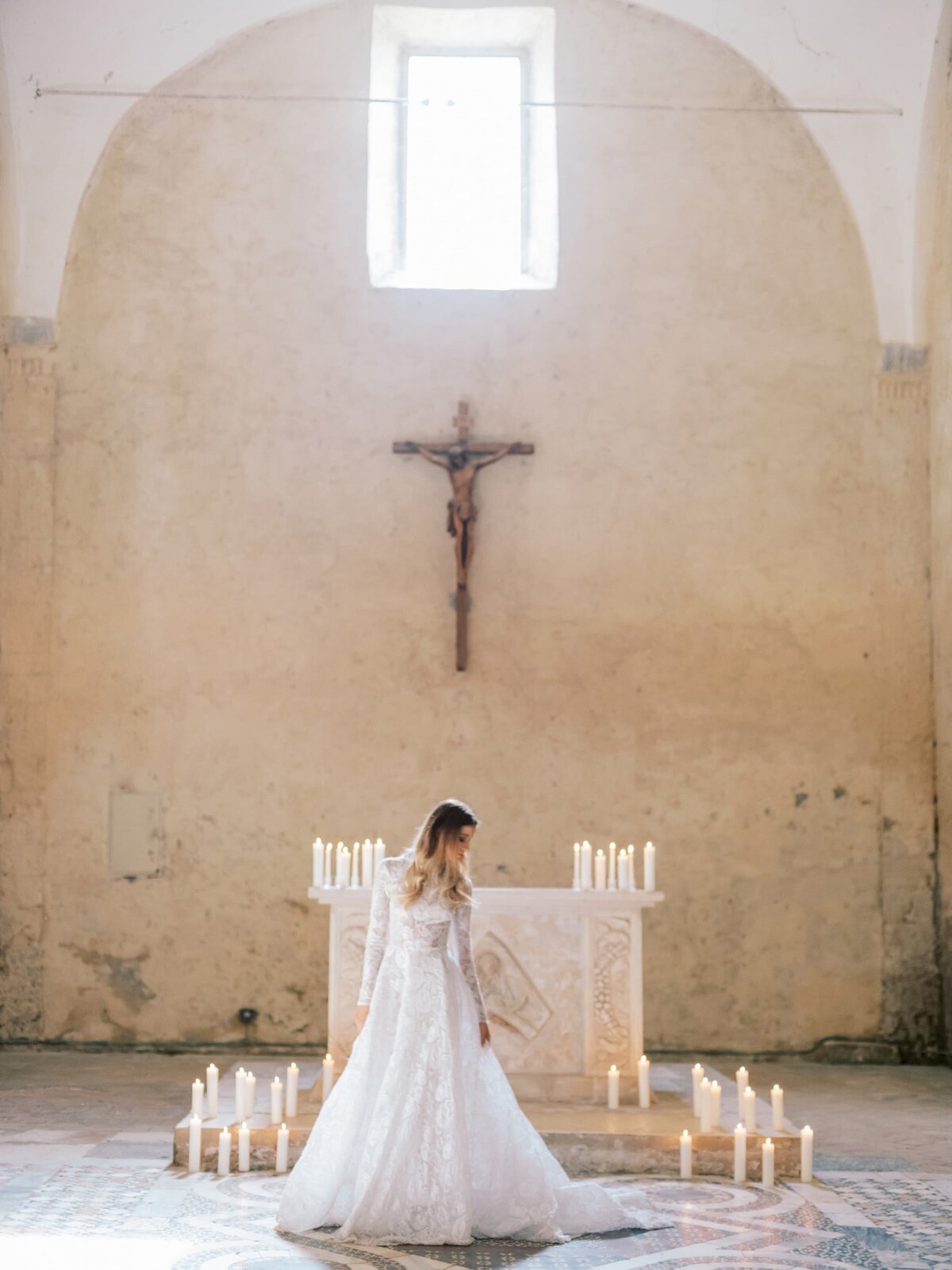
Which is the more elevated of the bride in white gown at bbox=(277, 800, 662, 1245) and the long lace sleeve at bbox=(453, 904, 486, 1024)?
the long lace sleeve at bbox=(453, 904, 486, 1024)

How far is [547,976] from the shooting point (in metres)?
7.31

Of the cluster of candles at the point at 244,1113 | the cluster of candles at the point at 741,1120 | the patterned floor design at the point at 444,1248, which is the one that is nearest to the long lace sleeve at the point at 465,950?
the patterned floor design at the point at 444,1248

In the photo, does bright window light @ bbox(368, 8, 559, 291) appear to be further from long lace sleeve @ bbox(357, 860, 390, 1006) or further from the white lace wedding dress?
the white lace wedding dress

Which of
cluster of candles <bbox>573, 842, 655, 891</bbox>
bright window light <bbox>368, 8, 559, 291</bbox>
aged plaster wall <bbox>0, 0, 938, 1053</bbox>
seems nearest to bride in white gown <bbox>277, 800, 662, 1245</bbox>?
cluster of candles <bbox>573, 842, 655, 891</bbox>

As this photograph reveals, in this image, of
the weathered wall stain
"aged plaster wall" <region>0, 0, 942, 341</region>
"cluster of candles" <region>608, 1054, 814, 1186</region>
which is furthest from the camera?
"aged plaster wall" <region>0, 0, 942, 341</region>

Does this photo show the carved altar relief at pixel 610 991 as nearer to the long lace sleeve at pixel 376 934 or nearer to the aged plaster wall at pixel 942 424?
the long lace sleeve at pixel 376 934

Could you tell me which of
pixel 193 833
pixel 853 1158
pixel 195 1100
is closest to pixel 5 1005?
pixel 193 833

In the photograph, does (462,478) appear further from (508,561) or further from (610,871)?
(610,871)

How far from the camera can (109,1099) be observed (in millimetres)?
8016

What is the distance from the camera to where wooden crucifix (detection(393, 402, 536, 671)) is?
32.6ft

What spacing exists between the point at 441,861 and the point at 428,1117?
0.88 meters

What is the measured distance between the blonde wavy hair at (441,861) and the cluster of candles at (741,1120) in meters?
1.66

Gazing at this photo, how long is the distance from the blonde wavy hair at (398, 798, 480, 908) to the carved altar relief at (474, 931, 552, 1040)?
1.88m

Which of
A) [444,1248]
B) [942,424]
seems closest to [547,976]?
[444,1248]
